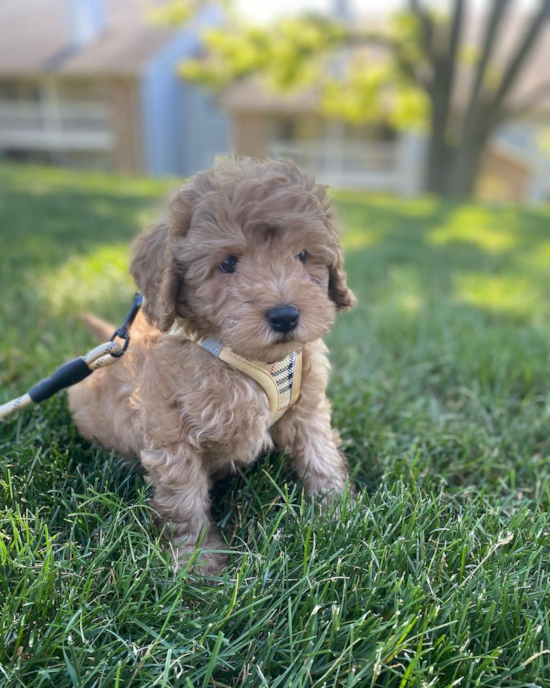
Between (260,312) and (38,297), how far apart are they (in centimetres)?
396

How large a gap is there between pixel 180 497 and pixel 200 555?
0.24 metres

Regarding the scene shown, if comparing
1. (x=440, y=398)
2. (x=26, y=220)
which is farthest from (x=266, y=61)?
(x=440, y=398)

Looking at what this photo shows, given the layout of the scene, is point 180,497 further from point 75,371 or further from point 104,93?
point 104,93

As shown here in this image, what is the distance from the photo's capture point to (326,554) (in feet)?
6.97

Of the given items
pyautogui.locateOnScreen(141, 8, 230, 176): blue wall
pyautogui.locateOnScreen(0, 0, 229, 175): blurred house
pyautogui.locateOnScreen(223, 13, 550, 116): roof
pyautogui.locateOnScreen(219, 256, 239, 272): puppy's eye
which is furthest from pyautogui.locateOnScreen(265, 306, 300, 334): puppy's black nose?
pyautogui.locateOnScreen(141, 8, 230, 176): blue wall

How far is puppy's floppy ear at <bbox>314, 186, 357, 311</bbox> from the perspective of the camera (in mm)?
2354

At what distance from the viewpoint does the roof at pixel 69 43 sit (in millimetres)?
30016

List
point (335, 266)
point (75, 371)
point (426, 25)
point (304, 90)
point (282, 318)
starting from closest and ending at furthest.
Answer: point (282, 318)
point (335, 266)
point (75, 371)
point (426, 25)
point (304, 90)

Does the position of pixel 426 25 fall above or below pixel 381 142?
above

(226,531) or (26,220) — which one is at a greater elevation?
(226,531)

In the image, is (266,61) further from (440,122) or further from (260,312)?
(260,312)

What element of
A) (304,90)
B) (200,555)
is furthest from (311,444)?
(304,90)

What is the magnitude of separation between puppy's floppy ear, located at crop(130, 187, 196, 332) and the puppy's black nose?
437 millimetres

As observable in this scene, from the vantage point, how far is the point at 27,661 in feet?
5.58
